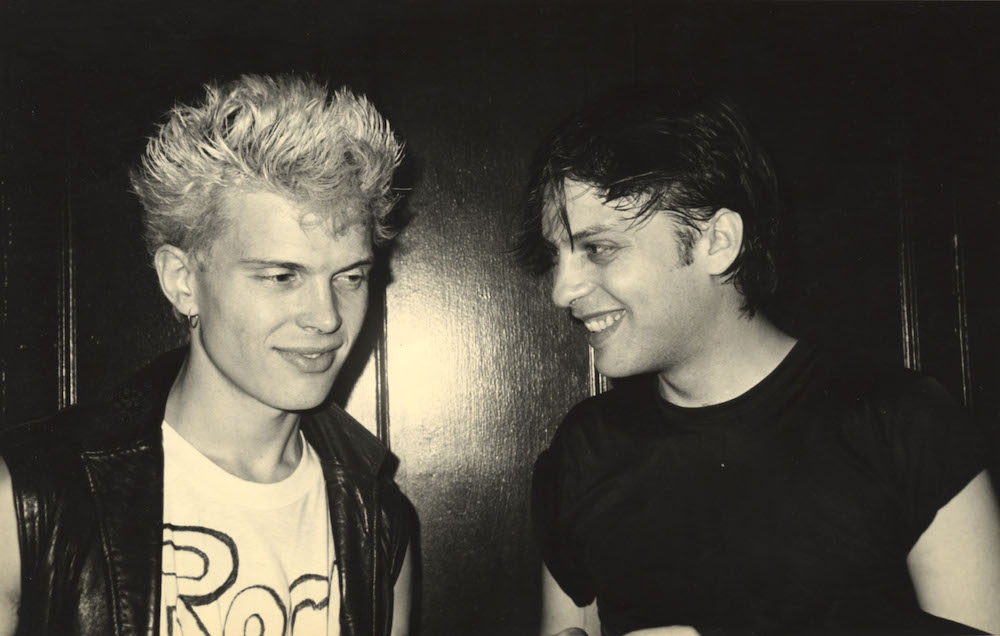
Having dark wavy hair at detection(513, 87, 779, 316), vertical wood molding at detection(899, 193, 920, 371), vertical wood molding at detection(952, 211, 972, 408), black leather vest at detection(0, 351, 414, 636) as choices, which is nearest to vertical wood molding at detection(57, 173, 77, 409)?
black leather vest at detection(0, 351, 414, 636)

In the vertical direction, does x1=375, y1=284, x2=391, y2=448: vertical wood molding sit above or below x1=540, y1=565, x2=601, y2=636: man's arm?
above

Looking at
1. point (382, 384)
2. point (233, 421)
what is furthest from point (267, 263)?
point (382, 384)

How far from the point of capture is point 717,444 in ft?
4.03

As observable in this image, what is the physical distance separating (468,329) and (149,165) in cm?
66

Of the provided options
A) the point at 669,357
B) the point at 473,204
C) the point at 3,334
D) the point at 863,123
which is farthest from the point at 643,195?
the point at 3,334

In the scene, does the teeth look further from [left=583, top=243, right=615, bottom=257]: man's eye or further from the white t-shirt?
the white t-shirt

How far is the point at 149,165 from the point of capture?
123 cm

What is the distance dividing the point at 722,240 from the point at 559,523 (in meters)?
0.59

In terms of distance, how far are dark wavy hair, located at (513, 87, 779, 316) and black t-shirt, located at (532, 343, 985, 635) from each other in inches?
8.5

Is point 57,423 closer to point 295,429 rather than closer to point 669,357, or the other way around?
point 295,429

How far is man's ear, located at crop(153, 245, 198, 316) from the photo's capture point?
117cm

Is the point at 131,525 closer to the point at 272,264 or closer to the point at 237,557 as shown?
the point at 237,557

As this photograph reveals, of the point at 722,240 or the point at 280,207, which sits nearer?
the point at 280,207

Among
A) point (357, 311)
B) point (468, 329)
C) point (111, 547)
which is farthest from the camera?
point (468, 329)
